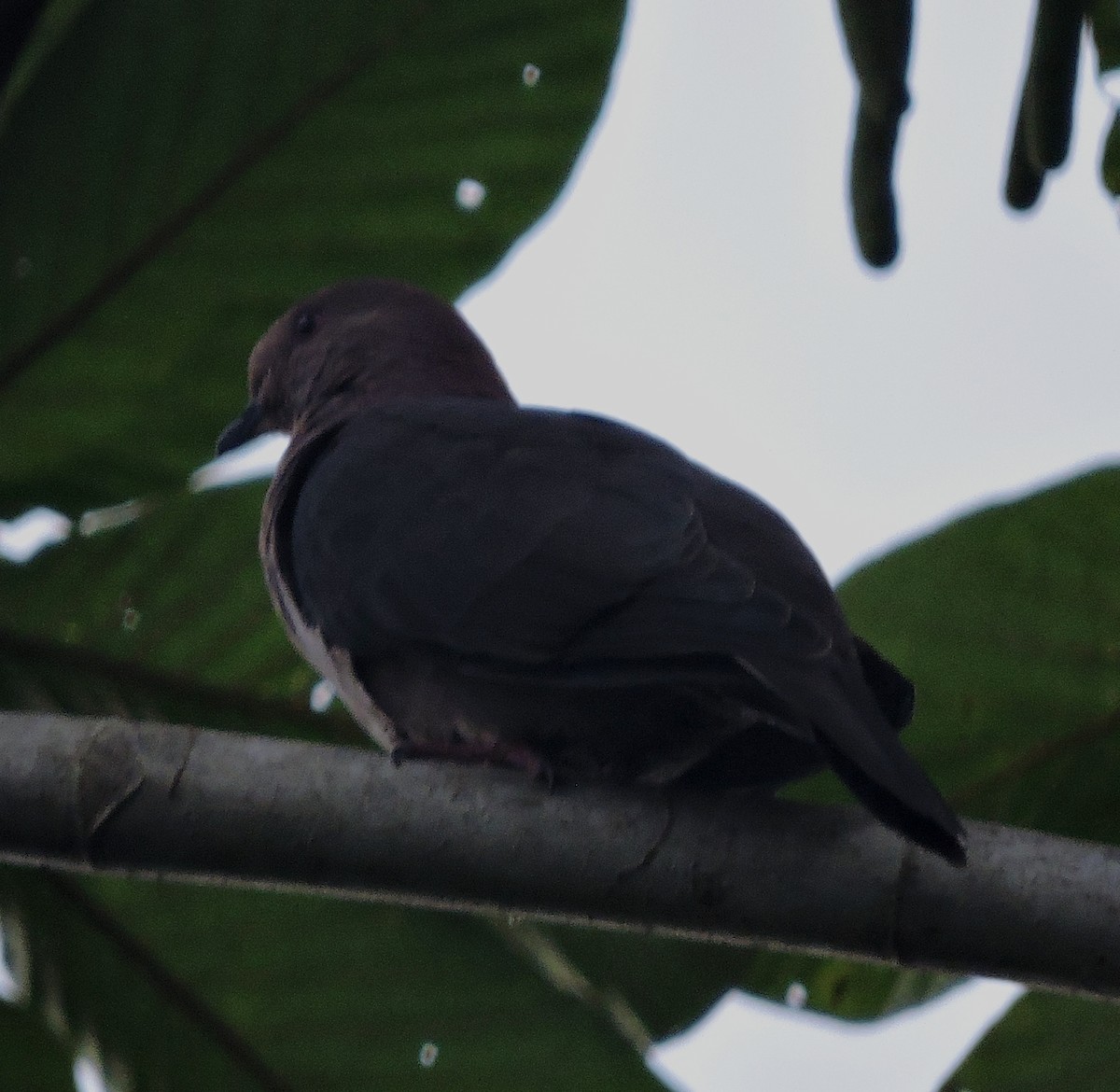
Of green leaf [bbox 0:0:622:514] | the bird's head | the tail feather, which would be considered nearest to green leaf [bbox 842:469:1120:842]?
the tail feather

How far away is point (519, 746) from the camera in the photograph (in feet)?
8.27

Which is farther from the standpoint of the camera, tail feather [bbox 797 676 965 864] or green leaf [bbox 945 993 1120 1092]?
green leaf [bbox 945 993 1120 1092]

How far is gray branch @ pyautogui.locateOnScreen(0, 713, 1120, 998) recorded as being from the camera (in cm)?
201

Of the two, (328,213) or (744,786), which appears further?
(328,213)

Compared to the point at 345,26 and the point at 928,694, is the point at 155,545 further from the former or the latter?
the point at 928,694

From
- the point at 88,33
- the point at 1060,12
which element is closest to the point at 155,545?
the point at 88,33

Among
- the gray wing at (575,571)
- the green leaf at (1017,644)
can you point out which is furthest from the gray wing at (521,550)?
the green leaf at (1017,644)

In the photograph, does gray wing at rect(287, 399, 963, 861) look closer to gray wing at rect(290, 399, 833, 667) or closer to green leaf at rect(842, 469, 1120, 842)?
gray wing at rect(290, 399, 833, 667)

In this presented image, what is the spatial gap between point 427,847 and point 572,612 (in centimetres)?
41

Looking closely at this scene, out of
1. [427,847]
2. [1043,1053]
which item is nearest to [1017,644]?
[1043,1053]

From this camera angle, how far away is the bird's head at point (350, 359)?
3715 millimetres

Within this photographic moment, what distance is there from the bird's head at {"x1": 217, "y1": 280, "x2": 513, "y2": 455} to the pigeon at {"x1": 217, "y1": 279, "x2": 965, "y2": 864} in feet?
2.04

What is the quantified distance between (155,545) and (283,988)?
676 millimetres

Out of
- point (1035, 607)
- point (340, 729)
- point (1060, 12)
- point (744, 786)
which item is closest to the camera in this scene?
point (1060, 12)
